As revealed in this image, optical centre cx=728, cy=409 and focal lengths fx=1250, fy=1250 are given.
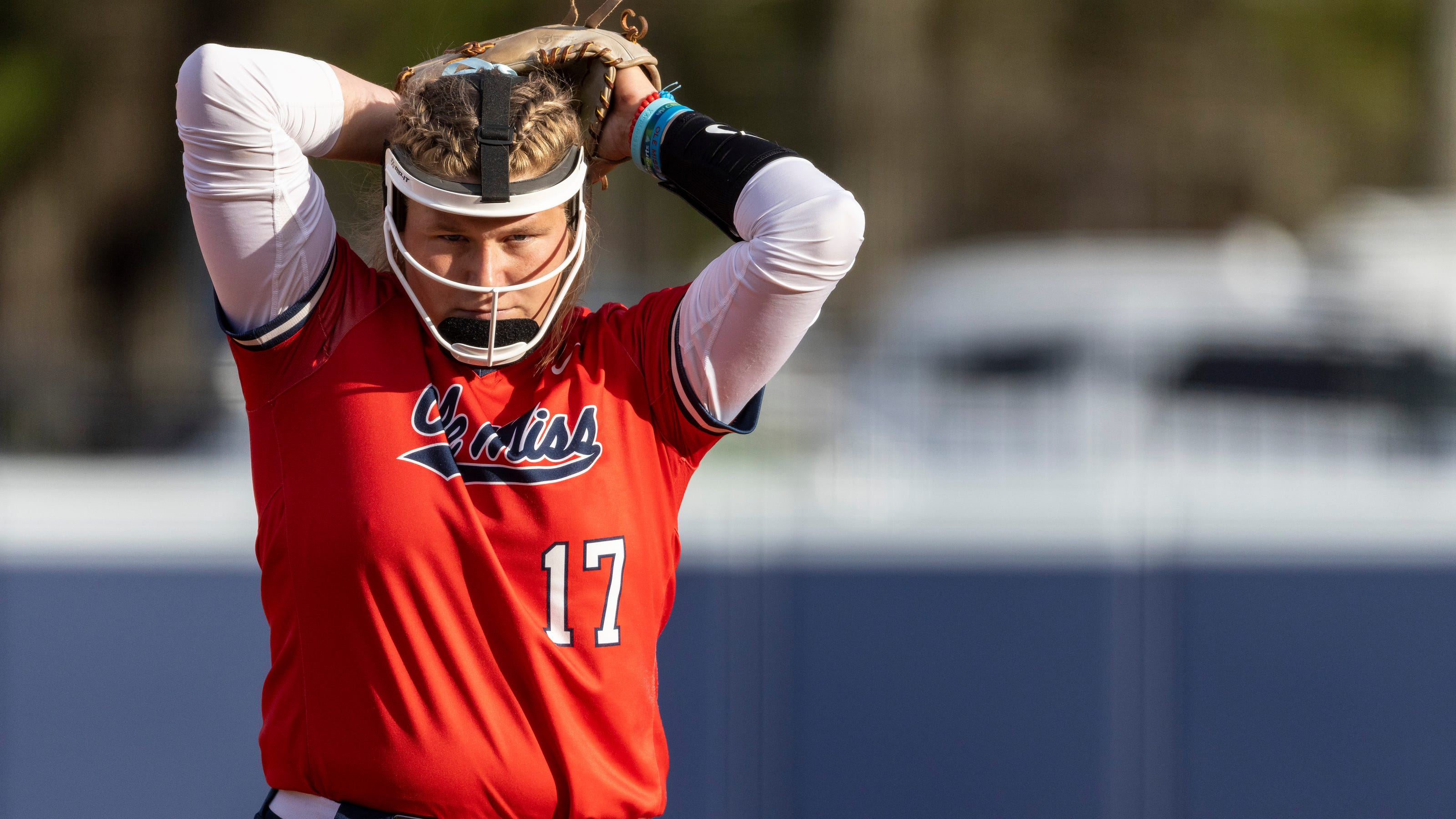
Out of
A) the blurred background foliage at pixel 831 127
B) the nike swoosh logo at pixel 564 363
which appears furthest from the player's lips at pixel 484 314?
the blurred background foliage at pixel 831 127

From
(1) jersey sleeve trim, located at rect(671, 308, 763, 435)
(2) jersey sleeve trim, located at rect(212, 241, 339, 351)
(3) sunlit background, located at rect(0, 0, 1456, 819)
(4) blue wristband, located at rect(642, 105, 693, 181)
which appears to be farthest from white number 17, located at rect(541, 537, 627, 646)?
(3) sunlit background, located at rect(0, 0, 1456, 819)

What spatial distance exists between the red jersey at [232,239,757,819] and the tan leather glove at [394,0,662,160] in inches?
14.2

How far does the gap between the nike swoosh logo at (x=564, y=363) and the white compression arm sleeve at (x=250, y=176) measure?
0.34 meters

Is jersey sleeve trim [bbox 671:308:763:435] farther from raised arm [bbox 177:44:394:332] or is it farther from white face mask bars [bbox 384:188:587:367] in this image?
raised arm [bbox 177:44:394:332]

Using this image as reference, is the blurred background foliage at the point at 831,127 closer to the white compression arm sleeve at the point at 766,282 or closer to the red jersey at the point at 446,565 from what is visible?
the red jersey at the point at 446,565

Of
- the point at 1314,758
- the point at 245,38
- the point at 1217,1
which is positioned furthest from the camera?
the point at 1217,1

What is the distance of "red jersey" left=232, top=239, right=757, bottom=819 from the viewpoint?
5.17 feet

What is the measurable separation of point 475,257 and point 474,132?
0.53ft

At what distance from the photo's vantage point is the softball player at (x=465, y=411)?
1.58 m

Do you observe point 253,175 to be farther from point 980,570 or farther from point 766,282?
point 980,570

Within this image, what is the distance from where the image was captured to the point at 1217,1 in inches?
495

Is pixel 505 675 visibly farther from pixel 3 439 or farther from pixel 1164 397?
pixel 3 439

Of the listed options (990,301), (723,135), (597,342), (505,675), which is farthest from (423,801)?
(990,301)

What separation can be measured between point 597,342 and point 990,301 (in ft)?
21.3
